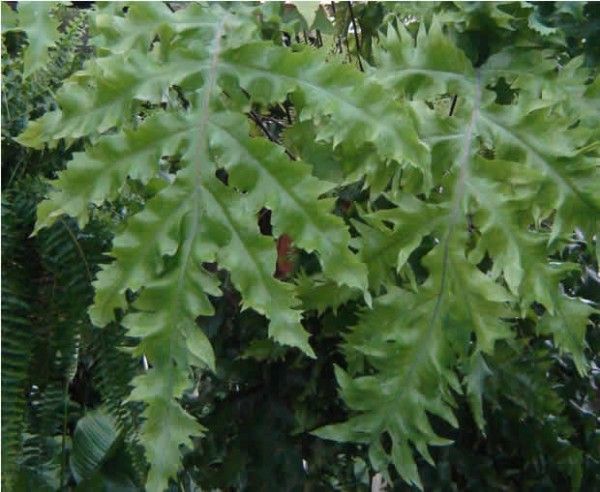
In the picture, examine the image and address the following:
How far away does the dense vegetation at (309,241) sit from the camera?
0.73 meters

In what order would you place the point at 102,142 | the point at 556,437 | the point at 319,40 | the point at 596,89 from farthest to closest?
the point at 319,40 < the point at 556,437 < the point at 596,89 < the point at 102,142

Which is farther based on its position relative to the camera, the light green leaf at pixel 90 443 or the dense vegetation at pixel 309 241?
the light green leaf at pixel 90 443

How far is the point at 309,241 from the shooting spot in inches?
28.3

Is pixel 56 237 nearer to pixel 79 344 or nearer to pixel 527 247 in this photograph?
pixel 79 344

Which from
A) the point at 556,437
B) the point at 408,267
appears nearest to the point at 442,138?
the point at 408,267

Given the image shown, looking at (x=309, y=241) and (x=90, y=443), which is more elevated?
(x=309, y=241)

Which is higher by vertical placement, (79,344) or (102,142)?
(102,142)

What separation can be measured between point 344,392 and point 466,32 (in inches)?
15.7

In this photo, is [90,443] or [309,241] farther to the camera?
[90,443]

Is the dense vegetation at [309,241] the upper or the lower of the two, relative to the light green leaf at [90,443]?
upper

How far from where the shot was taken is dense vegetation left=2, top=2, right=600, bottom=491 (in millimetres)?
731

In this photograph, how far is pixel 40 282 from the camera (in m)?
0.95

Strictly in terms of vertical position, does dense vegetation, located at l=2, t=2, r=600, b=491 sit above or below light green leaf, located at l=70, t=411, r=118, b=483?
above

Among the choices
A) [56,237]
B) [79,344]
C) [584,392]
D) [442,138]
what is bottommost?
[584,392]
